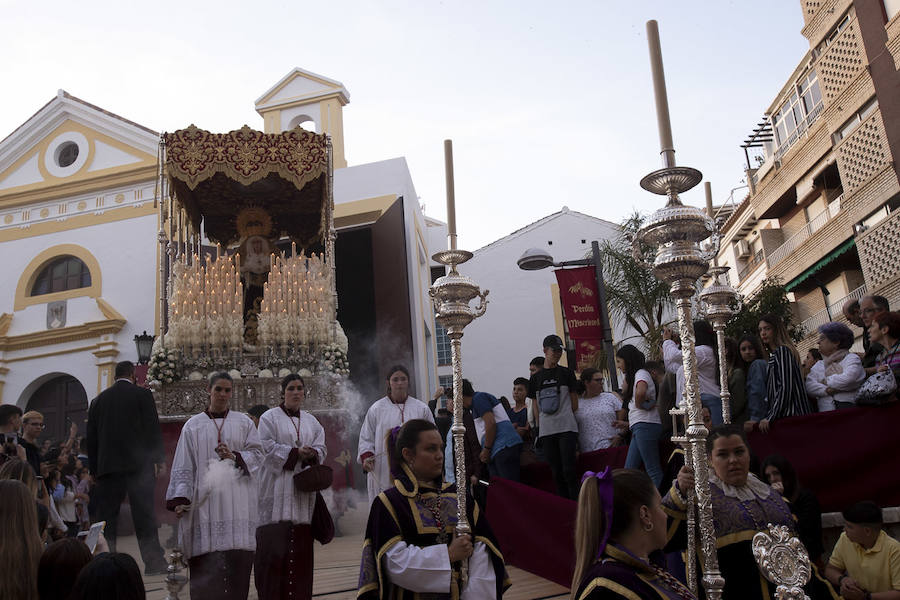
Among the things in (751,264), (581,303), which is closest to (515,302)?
(751,264)

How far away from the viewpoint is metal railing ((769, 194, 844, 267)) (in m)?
21.9

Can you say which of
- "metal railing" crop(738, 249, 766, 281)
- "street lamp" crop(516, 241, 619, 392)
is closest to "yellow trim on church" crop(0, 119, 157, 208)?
"street lamp" crop(516, 241, 619, 392)

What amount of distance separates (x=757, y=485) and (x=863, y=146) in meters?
17.1

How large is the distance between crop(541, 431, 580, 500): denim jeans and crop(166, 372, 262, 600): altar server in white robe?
2698 mm

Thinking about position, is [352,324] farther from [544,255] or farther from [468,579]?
[468,579]

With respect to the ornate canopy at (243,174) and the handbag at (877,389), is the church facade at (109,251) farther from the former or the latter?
the handbag at (877,389)

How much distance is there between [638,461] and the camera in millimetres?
6477

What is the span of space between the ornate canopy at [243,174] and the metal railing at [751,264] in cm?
1862

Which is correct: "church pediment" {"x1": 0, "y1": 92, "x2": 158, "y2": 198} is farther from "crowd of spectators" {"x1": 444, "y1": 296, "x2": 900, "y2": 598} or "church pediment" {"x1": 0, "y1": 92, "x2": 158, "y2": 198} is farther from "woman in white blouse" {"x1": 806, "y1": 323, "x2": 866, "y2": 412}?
"woman in white blouse" {"x1": 806, "y1": 323, "x2": 866, "y2": 412}

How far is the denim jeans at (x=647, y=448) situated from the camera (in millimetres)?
6340

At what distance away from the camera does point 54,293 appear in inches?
698

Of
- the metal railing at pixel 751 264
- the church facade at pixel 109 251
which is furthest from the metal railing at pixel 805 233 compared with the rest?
the church facade at pixel 109 251

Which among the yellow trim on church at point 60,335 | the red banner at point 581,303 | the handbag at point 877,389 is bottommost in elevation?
the handbag at point 877,389

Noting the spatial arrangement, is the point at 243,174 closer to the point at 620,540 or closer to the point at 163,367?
Result: the point at 163,367
